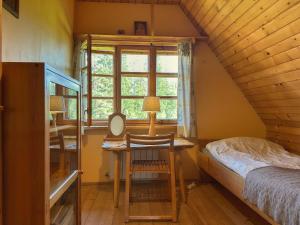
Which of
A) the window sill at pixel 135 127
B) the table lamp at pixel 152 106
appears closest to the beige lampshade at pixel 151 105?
the table lamp at pixel 152 106

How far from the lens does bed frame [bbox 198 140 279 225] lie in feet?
7.60

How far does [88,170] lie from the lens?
381cm

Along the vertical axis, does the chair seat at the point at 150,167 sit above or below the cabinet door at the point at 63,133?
below

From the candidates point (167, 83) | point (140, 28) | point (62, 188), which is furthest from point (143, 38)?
point (62, 188)

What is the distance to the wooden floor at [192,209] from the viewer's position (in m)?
2.59

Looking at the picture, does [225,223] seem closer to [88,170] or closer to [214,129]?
[214,129]

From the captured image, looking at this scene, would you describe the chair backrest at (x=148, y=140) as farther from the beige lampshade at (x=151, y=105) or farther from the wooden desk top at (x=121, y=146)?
the beige lampshade at (x=151, y=105)

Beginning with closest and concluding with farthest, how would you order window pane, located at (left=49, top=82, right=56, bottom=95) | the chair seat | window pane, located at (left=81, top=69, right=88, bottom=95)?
1. window pane, located at (left=49, top=82, right=56, bottom=95)
2. the chair seat
3. window pane, located at (left=81, top=69, right=88, bottom=95)

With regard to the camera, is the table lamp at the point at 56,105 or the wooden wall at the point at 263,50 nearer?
the table lamp at the point at 56,105

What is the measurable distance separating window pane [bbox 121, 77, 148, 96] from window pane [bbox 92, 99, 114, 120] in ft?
0.86

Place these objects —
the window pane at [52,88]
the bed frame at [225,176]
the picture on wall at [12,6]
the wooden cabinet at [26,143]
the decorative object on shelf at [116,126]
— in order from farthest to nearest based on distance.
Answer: the decorative object on shelf at [116,126] → the bed frame at [225,176] → the picture on wall at [12,6] → the window pane at [52,88] → the wooden cabinet at [26,143]

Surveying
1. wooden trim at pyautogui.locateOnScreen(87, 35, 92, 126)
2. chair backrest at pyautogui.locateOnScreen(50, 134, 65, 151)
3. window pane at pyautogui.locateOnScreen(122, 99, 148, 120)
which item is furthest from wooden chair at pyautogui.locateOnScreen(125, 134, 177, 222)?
window pane at pyautogui.locateOnScreen(122, 99, 148, 120)

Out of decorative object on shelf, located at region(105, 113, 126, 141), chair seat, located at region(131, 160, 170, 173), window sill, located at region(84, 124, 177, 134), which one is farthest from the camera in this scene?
window sill, located at region(84, 124, 177, 134)

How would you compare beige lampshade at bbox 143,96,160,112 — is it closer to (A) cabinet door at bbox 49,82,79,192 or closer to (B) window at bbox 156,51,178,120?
(B) window at bbox 156,51,178,120
